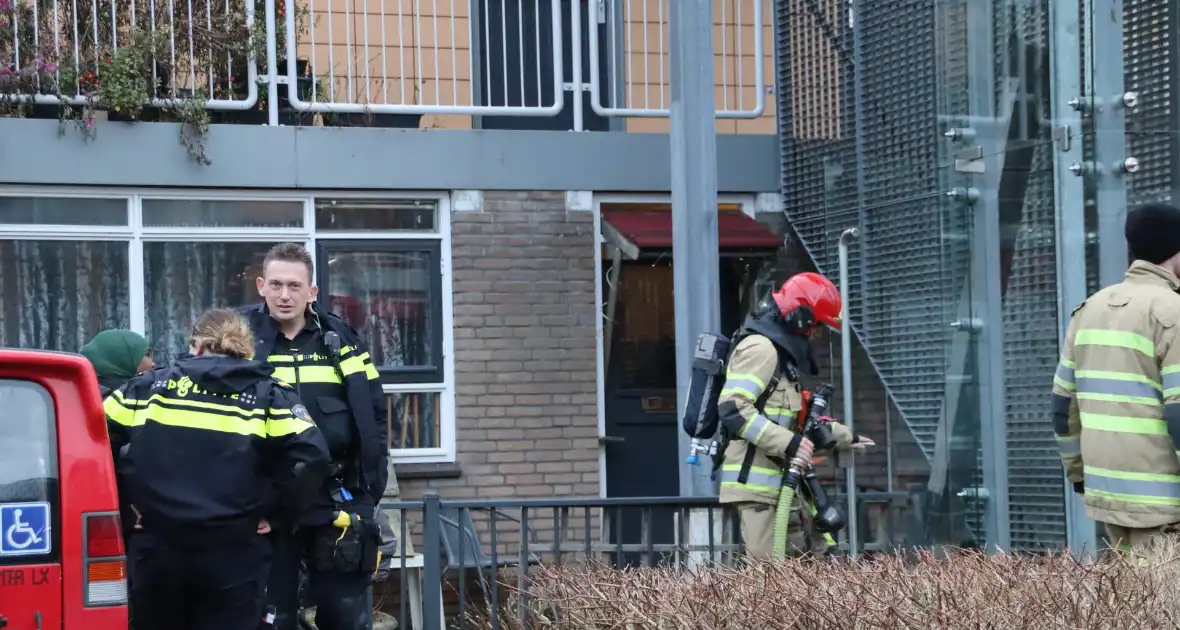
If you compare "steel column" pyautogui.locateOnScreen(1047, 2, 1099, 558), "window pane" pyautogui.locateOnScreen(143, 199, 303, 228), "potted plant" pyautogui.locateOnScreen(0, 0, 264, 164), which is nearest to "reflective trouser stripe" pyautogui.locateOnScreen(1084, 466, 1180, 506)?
"steel column" pyautogui.locateOnScreen(1047, 2, 1099, 558)

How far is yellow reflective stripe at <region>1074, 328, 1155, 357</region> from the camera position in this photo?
5652 millimetres

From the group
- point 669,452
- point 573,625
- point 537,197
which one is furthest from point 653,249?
point 573,625

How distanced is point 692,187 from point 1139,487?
3444 mm

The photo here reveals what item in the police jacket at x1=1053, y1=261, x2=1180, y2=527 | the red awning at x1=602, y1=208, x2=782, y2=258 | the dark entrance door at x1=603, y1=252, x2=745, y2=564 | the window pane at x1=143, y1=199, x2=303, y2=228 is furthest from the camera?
the dark entrance door at x1=603, y1=252, x2=745, y2=564

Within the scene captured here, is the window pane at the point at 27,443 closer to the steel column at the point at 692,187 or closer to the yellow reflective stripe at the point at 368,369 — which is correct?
the yellow reflective stripe at the point at 368,369

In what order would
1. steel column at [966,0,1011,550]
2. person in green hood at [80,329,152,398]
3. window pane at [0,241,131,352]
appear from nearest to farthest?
person in green hood at [80,329,152,398] → steel column at [966,0,1011,550] → window pane at [0,241,131,352]

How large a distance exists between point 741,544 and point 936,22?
3.04 m

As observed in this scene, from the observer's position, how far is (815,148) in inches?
395

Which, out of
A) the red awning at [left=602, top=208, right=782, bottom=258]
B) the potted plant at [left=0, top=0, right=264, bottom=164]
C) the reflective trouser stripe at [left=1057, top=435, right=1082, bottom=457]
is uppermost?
the potted plant at [left=0, top=0, right=264, bottom=164]

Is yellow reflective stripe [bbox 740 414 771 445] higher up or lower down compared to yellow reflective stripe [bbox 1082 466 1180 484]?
higher up

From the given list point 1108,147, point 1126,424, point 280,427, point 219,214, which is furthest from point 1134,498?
point 219,214

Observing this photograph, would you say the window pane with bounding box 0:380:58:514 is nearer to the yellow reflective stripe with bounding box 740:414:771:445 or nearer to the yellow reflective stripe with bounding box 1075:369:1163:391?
the yellow reflective stripe with bounding box 740:414:771:445

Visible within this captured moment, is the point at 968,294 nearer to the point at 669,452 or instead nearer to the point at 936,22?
the point at 936,22

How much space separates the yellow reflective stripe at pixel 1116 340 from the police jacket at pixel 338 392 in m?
2.71
